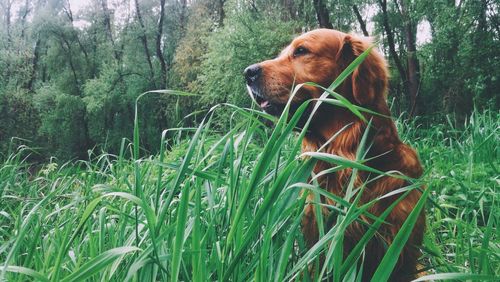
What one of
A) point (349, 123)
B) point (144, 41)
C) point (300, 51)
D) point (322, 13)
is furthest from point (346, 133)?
point (144, 41)

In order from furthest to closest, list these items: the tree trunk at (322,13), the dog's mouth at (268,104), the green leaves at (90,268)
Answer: the tree trunk at (322,13) → the dog's mouth at (268,104) → the green leaves at (90,268)

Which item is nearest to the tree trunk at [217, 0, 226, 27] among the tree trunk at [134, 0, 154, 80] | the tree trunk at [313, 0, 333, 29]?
the tree trunk at [134, 0, 154, 80]

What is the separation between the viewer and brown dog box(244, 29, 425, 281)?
5.40 ft

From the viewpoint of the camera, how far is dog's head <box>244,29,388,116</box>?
6.40 feet

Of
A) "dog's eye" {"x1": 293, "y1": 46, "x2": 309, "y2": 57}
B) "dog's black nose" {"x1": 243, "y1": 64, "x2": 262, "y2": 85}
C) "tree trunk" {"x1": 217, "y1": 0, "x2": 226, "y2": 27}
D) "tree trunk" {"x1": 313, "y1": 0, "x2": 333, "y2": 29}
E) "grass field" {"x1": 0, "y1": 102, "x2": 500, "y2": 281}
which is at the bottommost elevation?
"grass field" {"x1": 0, "y1": 102, "x2": 500, "y2": 281}

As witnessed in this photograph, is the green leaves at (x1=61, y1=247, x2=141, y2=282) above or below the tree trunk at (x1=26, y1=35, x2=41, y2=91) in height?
below

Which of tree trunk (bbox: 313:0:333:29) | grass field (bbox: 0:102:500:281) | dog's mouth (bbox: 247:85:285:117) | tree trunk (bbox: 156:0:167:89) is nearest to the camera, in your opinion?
grass field (bbox: 0:102:500:281)

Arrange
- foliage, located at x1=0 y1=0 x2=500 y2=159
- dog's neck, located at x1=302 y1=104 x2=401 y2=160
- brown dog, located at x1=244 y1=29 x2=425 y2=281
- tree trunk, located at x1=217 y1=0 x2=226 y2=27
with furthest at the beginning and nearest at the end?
tree trunk, located at x1=217 y1=0 x2=226 y2=27
foliage, located at x1=0 y1=0 x2=500 y2=159
dog's neck, located at x1=302 y1=104 x2=401 y2=160
brown dog, located at x1=244 y1=29 x2=425 y2=281

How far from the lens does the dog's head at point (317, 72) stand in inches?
76.9

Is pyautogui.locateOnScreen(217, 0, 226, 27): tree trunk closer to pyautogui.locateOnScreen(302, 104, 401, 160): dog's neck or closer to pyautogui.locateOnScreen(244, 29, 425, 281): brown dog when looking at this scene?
pyautogui.locateOnScreen(244, 29, 425, 281): brown dog

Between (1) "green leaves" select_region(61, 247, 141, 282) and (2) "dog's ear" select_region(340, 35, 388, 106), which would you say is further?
(2) "dog's ear" select_region(340, 35, 388, 106)

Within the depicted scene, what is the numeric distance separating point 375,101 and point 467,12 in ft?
34.0

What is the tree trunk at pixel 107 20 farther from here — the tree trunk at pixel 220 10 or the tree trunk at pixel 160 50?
the tree trunk at pixel 220 10

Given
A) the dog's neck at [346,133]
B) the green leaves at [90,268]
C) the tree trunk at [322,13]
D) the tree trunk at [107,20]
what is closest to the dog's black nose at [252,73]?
the dog's neck at [346,133]
